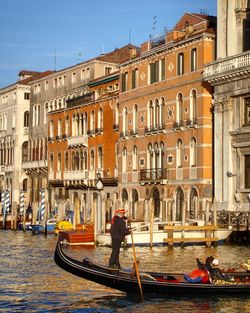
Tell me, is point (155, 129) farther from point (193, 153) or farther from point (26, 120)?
point (26, 120)

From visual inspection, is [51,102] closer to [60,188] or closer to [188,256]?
[60,188]

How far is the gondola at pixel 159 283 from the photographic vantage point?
45.6 ft

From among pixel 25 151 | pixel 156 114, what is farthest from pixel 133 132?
pixel 25 151

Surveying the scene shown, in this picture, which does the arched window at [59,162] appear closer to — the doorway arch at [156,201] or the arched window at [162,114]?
the doorway arch at [156,201]

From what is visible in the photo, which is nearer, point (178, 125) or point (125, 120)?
point (178, 125)

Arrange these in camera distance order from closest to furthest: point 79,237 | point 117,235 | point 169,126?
point 117,235 < point 79,237 < point 169,126

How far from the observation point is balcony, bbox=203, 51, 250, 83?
28.6 metres

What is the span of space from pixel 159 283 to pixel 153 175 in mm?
21350

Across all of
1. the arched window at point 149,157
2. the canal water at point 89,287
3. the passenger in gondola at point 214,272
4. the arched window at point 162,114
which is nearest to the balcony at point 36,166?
the arched window at point 149,157

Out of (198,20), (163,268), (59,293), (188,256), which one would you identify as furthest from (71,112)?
(59,293)

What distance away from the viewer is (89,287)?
51.4ft

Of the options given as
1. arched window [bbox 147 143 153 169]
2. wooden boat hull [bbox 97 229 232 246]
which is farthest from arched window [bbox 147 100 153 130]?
wooden boat hull [bbox 97 229 232 246]

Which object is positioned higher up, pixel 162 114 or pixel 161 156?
pixel 162 114

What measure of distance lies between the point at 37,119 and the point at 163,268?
34.5 meters
